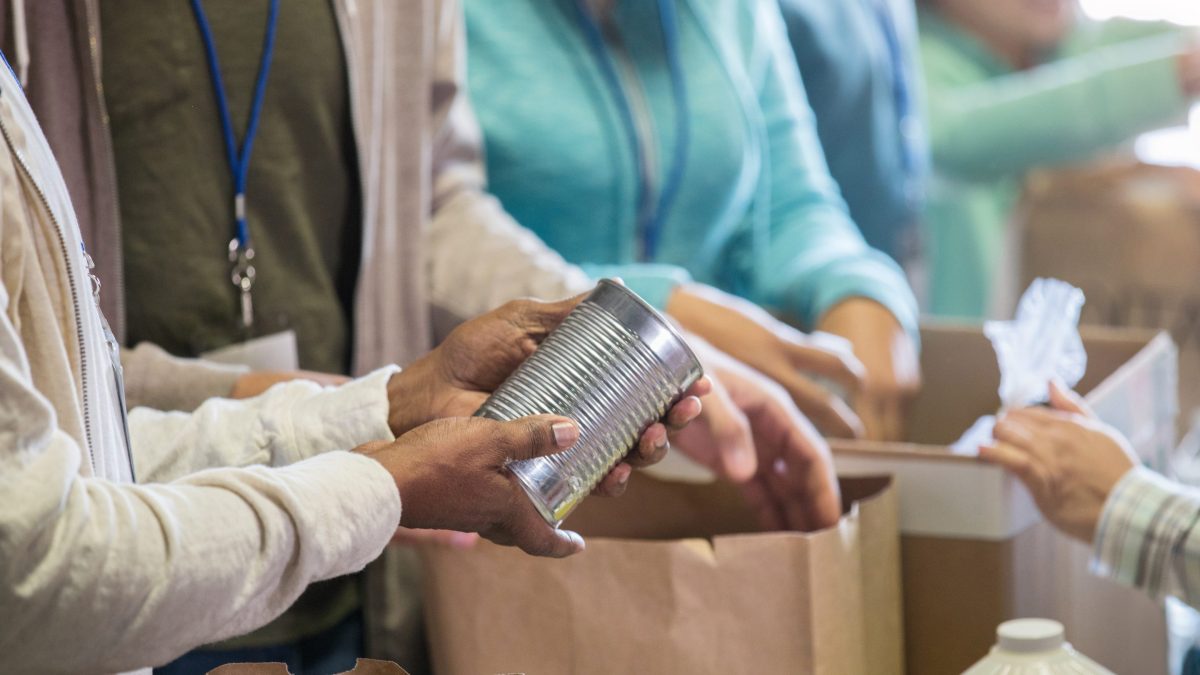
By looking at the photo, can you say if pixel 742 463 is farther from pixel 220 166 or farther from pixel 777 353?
pixel 220 166

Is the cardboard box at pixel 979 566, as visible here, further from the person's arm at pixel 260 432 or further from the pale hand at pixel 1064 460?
the person's arm at pixel 260 432

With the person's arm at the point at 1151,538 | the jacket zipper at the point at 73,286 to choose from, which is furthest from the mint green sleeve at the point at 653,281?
the jacket zipper at the point at 73,286

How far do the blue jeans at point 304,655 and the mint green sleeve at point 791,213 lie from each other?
2.14 ft

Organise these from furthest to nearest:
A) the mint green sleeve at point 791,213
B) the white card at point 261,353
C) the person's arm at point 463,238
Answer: the mint green sleeve at point 791,213 < the person's arm at point 463,238 < the white card at point 261,353

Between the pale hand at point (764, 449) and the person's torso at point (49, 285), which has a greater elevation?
the person's torso at point (49, 285)

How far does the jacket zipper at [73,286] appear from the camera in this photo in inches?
27.9

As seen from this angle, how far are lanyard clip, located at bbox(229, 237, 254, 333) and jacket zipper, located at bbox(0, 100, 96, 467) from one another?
40 centimetres

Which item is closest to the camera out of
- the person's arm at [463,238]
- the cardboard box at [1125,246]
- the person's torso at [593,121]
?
the person's arm at [463,238]

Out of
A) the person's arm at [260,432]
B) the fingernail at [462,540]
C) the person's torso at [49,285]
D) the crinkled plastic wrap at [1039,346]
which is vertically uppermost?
the person's torso at [49,285]

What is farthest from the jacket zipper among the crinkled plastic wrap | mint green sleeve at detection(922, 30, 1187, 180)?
mint green sleeve at detection(922, 30, 1187, 180)

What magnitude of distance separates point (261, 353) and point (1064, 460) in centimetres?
66

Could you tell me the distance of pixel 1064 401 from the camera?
4.09 ft

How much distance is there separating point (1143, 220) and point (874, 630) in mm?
1529

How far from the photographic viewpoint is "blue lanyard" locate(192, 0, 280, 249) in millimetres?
1115
